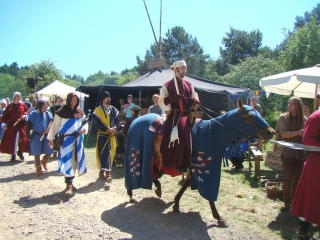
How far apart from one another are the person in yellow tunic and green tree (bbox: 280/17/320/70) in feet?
55.6

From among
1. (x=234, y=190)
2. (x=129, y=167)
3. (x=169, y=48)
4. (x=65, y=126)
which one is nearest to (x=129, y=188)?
(x=129, y=167)

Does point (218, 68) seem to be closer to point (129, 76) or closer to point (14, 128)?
point (129, 76)

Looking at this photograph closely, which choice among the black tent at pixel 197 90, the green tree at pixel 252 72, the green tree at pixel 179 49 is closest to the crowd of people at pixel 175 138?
the black tent at pixel 197 90

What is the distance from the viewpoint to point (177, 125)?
15.6 ft

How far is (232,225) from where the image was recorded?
4617 millimetres

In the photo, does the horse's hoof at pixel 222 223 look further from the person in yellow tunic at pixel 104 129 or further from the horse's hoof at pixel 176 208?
the person in yellow tunic at pixel 104 129

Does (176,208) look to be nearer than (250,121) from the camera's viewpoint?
No

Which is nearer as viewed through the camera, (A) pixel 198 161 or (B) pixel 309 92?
(A) pixel 198 161

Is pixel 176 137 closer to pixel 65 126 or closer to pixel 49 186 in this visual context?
pixel 65 126

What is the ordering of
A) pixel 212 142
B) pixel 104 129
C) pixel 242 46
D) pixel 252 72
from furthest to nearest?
pixel 242 46 → pixel 252 72 → pixel 104 129 → pixel 212 142

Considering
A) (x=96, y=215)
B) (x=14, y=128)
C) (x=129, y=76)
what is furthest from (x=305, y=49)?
(x=129, y=76)

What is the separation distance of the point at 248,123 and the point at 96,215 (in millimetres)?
2556

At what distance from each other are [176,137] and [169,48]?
1971 inches

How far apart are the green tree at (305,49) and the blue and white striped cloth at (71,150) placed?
17.9 meters
